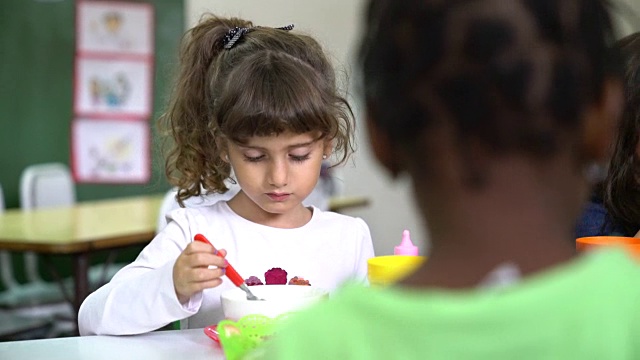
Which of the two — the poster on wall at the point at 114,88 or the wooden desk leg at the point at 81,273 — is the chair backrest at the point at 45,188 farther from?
the wooden desk leg at the point at 81,273

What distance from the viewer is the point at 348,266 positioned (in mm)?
1583

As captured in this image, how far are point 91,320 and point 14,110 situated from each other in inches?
141

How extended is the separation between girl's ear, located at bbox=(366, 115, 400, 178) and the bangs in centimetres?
77

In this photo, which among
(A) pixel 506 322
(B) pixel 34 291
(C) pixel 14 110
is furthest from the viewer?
(C) pixel 14 110

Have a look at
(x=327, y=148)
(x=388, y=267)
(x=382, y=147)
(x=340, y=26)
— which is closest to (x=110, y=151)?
(x=340, y=26)

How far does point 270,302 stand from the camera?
3.27 feet

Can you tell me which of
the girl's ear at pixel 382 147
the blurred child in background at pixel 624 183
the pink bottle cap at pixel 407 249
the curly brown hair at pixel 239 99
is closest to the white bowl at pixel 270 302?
the pink bottle cap at pixel 407 249

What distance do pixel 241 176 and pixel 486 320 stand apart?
36.0 inches

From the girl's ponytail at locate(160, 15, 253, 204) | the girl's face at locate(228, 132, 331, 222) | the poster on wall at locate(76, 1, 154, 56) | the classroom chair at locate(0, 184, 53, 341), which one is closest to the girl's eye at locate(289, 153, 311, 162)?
the girl's face at locate(228, 132, 331, 222)

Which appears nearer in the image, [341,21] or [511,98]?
[511,98]

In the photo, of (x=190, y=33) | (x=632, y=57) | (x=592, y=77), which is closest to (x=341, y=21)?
(x=190, y=33)

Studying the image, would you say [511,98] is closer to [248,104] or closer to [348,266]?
[248,104]

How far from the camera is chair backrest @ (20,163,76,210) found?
4.27 m

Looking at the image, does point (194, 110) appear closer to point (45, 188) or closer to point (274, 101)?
point (274, 101)
